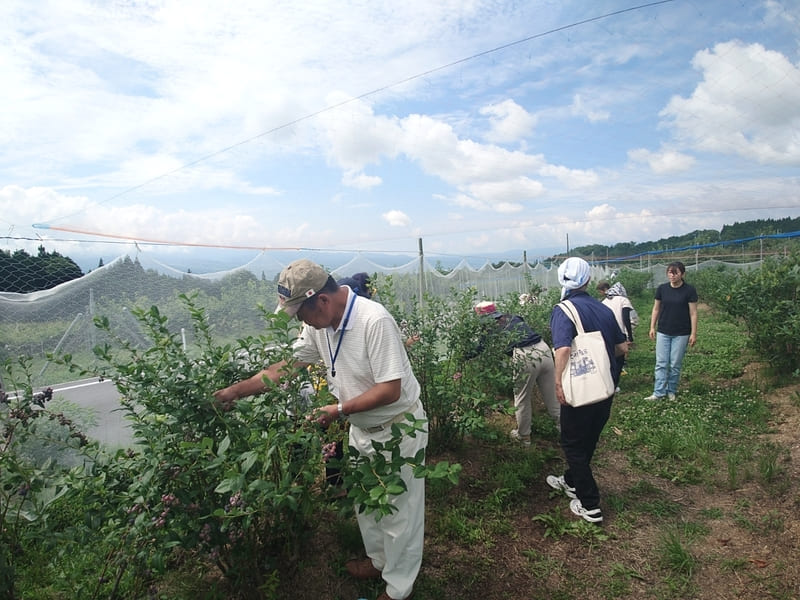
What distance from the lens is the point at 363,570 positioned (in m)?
2.34

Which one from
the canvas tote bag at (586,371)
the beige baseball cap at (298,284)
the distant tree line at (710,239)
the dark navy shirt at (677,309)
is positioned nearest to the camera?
the beige baseball cap at (298,284)

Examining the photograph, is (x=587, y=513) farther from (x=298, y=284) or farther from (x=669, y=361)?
(x=669, y=361)

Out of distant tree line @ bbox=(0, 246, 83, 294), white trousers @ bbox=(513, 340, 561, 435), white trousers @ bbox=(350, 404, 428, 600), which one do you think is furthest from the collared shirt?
distant tree line @ bbox=(0, 246, 83, 294)

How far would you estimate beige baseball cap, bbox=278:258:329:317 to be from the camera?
186 centimetres

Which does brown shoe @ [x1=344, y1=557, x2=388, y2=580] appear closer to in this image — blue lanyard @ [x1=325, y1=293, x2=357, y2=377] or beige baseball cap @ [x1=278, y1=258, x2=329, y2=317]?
blue lanyard @ [x1=325, y1=293, x2=357, y2=377]

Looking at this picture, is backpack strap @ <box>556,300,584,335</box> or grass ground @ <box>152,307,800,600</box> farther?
backpack strap @ <box>556,300,584,335</box>

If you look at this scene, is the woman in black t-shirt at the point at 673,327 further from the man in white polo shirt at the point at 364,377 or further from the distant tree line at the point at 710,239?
the distant tree line at the point at 710,239

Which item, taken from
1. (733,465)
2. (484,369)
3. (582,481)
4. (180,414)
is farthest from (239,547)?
(733,465)

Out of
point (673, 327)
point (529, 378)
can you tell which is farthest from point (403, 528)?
point (673, 327)

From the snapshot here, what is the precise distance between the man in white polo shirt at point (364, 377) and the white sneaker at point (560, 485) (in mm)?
1526

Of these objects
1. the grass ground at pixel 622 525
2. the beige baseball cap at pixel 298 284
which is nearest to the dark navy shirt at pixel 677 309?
the grass ground at pixel 622 525

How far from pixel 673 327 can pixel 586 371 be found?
313 centimetres

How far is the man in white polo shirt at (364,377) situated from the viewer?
6.22 ft

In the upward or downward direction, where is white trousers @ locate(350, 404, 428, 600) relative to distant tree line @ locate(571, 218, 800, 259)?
downward
